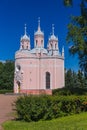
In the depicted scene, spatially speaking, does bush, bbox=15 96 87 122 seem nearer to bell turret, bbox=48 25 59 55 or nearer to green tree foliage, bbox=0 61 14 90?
bell turret, bbox=48 25 59 55

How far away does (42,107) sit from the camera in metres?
16.4

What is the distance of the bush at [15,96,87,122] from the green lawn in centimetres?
75

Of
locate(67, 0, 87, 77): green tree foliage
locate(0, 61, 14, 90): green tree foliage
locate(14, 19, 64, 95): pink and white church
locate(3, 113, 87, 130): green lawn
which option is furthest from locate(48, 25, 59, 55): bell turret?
locate(3, 113, 87, 130): green lawn

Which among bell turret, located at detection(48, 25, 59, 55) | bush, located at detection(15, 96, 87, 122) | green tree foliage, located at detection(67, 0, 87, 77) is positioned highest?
bell turret, located at detection(48, 25, 59, 55)

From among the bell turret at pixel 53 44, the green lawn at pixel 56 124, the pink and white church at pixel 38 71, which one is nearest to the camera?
the green lawn at pixel 56 124

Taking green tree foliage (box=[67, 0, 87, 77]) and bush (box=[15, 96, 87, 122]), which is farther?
green tree foliage (box=[67, 0, 87, 77])

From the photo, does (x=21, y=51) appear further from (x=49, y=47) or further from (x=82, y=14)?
(x=82, y=14)

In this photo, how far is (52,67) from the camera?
234ft

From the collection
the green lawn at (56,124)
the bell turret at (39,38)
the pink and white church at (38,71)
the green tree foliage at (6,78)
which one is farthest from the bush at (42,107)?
the green tree foliage at (6,78)

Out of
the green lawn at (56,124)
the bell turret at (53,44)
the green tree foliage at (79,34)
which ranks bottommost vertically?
the green lawn at (56,124)

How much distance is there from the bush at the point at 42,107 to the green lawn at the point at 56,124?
75 cm

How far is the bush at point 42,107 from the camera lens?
53.8 feet

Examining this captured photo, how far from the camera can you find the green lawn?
43.2ft

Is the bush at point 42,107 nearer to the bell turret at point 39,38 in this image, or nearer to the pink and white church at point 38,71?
the pink and white church at point 38,71
